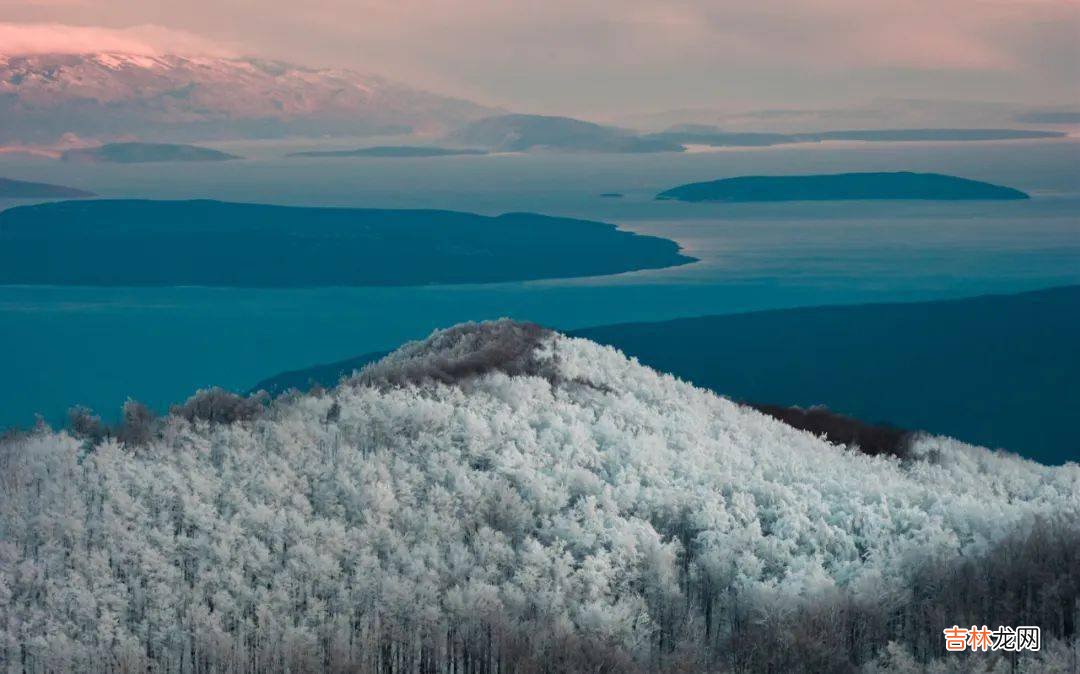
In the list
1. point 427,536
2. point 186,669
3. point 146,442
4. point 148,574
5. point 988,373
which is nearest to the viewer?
point 186,669

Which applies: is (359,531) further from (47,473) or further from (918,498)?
(918,498)

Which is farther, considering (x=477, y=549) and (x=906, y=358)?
(x=906, y=358)

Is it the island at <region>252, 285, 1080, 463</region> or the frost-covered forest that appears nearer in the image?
the frost-covered forest

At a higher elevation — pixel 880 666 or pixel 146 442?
pixel 146 442

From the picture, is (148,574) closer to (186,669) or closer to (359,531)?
(186,669)

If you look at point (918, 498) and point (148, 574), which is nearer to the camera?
point (148, 574)

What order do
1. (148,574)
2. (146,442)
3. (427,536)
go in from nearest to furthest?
(148,574) < (427,536) < (146,442)

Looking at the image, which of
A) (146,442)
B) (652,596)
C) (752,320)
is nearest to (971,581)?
(652,596)

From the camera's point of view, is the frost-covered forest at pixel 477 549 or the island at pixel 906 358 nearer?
the frost-covered forest at pixel 477 549
